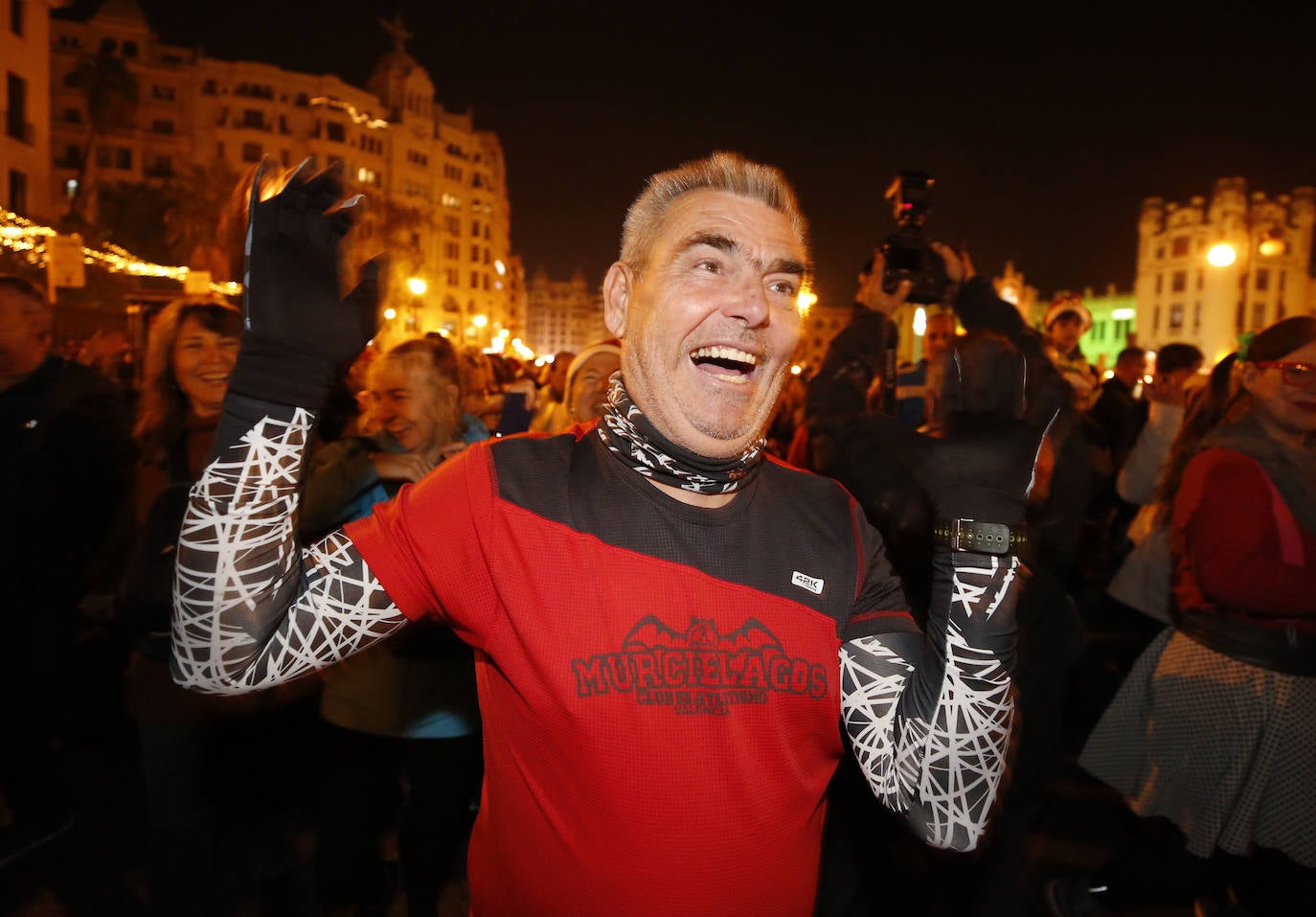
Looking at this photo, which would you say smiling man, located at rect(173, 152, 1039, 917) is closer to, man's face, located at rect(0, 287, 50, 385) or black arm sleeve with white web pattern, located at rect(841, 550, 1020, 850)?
black arm sleeve with white web pattern, located at rect(841, 550, 1020, 850)

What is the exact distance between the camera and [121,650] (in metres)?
5.33

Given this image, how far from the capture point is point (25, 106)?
24.4 metres

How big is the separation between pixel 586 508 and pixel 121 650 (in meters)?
5.09

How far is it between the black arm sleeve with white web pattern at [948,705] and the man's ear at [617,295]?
3.19 feet

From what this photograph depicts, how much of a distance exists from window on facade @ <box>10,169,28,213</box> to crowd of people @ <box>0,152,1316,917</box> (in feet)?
83.8

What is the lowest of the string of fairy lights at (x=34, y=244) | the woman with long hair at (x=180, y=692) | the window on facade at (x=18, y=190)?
the woman with long hair at (x=180, y=692)

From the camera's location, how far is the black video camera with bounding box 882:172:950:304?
122 inches

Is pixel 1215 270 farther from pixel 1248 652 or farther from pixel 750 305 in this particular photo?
pixel 750 305

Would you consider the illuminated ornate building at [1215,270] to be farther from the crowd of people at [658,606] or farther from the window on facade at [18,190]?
the window on facade at [18,190]

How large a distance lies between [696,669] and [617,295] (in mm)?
976

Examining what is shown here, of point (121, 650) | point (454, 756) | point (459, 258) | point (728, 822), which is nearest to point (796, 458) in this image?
point (454, 756)

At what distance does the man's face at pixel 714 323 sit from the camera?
5.89 feet

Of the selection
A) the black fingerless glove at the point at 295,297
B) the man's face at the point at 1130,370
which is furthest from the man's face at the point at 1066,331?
the black fingerless glove at the point at 295,297

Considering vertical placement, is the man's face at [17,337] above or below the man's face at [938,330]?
below
